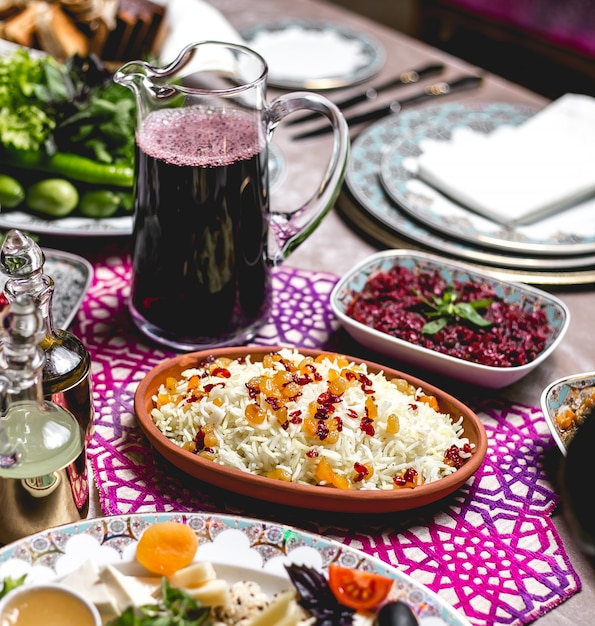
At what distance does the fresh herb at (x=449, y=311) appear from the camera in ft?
3.74

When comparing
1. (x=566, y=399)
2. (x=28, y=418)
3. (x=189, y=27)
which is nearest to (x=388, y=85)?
(x=189, y=27)

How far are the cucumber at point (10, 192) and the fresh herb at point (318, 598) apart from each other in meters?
0.86

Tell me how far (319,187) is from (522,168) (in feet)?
1.78

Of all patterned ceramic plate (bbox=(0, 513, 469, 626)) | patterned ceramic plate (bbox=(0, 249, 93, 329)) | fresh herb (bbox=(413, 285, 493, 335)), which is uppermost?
fresh herb (bbox=(413, 285, 493, 335))

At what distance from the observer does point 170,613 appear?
2.39 ft

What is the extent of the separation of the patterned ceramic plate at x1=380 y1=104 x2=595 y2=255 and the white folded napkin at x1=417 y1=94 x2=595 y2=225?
17mm

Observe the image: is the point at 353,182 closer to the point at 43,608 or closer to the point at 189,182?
the point at 189,182

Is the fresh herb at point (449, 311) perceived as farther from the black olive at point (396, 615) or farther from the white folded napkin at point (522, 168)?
the black olive at point (396, 615)

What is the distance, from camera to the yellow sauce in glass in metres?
0.69

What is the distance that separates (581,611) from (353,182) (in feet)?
3.08

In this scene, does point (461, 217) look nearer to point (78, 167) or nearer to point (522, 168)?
point (522, 168)

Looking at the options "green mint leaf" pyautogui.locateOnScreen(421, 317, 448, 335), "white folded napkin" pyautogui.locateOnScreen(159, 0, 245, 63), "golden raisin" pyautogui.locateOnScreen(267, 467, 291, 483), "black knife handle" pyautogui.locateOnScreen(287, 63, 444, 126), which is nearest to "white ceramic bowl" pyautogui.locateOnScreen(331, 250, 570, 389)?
"green mint leaf" pyautogui.locateOnScreen(421, 317, 448, 335)

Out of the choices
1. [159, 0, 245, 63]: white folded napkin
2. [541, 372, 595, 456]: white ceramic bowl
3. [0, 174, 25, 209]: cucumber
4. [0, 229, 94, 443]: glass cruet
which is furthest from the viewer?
[159, 0, 245, 63]: white folded napkin

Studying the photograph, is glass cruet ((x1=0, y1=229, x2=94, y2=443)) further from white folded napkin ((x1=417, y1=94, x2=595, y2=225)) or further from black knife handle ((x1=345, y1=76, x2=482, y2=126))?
black knife handle ((x1=345, y1=76, x2=482, y2=126))
